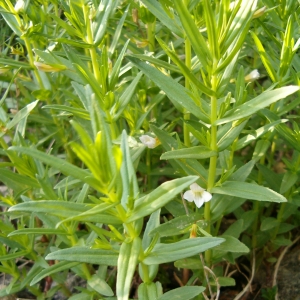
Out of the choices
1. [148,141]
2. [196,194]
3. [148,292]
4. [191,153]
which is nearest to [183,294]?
[148,292]

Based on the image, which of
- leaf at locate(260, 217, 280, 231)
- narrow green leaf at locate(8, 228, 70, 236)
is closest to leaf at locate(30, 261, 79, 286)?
narrow green leaf at locate(8, 228, 70, 236)

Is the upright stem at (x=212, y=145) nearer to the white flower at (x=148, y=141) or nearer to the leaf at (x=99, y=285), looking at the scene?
the white flower at (x=148, y=141)

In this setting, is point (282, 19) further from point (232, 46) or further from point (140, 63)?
point (140, 63)

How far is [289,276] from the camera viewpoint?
6.70 ft

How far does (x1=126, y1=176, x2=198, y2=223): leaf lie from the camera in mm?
1097

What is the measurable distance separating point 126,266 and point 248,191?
496 millimetres

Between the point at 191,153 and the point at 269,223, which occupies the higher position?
the point at 191,153

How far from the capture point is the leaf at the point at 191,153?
4.27ft

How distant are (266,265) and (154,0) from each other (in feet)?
4.81

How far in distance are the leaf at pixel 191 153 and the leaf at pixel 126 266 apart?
0.29m

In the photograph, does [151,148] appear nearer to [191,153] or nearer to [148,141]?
[148,141]

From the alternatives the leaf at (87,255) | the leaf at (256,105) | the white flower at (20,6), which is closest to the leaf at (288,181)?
the leaf at (256,105)

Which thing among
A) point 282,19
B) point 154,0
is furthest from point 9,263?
point 282,19

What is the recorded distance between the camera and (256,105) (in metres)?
1.27
